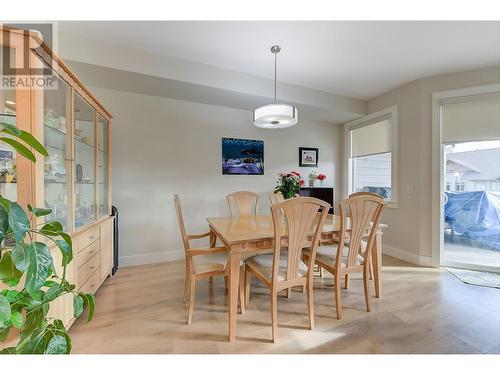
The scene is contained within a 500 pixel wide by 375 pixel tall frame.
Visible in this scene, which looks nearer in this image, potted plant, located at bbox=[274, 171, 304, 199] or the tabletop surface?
the tabletop surface

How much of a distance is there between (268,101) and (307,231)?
228 cm

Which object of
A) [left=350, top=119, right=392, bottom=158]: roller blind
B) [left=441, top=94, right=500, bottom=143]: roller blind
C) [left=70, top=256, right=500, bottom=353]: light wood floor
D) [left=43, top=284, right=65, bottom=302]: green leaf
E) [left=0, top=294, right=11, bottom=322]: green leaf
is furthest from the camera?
[left=350, top=119, right=392, bottom=158]: roller blind

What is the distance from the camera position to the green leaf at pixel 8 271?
0.77 meters

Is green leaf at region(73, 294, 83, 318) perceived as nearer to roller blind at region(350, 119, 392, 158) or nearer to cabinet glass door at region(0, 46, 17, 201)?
cabinet glass door at region(0, 46, 17, 201)

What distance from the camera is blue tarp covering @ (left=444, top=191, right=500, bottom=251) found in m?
2.88

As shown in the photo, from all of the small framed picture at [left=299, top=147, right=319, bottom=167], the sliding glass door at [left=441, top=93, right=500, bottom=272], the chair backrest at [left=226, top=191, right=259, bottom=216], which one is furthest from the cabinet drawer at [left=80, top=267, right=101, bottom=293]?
the sliding glass door at [left=441, top=93, right=500, bottom=272]

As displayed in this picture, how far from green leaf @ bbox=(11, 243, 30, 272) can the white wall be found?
2461 millimetres

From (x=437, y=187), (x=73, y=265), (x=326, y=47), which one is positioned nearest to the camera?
(x=73, y=265)

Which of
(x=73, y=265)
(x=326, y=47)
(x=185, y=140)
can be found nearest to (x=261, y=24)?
(x=326, y=47)

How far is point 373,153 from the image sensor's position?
154 inches

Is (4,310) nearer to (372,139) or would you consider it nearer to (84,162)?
(84,162)

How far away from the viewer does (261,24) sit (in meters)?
2.02

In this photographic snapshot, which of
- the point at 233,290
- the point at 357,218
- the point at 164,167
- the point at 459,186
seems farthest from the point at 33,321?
the point at 459,186
